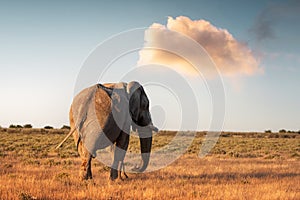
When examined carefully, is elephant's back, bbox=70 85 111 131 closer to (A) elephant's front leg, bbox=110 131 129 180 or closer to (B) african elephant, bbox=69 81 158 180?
(B) african elephant, bbox=69 81 158 180

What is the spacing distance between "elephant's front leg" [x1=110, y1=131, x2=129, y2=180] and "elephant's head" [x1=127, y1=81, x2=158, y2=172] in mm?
696

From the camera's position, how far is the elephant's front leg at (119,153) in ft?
35.8

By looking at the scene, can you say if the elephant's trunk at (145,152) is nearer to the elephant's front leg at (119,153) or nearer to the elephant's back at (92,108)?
the elephant's front leg at (119,153)

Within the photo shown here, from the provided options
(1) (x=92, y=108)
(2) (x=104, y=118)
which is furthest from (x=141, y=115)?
(1) (x=92, y=108)

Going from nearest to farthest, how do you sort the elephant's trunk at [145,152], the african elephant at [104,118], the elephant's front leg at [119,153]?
the african elephant at [104,118], the elephant's front leg at [119,153], the elephant's trunk at [145,152]

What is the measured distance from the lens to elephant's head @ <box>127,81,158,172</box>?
439 inches

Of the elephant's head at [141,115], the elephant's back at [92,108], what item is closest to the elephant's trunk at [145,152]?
the elephant's head at [141,115]

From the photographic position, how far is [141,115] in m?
11.6

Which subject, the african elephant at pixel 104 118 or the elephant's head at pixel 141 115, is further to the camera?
the elephant's head at pixel 141 115

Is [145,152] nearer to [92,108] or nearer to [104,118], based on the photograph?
[104,118]

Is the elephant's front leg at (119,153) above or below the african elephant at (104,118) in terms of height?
below

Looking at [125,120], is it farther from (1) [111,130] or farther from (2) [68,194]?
(2) [68,194]

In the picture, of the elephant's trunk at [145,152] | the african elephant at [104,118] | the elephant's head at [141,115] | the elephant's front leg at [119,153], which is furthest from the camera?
the elephant's trunk at [145,152]

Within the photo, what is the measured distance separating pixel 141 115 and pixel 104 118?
5.32 ft
